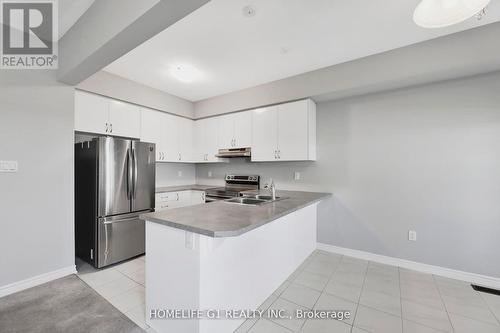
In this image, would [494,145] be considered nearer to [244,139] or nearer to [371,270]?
[371,270]

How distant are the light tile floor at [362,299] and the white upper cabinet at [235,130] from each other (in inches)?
86.5

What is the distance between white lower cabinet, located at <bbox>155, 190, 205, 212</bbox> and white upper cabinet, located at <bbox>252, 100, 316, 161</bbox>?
1371 millimetres

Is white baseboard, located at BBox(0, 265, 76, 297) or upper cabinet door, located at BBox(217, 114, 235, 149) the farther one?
upper cabinet door, located at BBox(217, 114, 235, 149)

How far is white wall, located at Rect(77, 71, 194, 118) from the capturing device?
2949 millimetres

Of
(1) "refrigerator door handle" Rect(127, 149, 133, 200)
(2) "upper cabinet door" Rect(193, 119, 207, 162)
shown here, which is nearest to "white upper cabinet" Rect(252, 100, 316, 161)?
(2) "upper cabinet door" Rect(193, 119, 207, 162)

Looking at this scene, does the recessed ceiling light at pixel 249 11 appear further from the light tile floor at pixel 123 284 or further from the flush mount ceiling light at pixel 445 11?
the light tile floor at pixel 123 284

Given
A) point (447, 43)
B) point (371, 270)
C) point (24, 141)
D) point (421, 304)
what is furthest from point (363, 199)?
point (24, 141)

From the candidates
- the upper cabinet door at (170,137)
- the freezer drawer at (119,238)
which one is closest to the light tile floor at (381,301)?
the freezer drawer at (119,238)

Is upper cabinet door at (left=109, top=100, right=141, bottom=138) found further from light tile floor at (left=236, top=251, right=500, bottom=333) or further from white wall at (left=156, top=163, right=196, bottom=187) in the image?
light tile floor at (left=236, top=251, right=500, bottom=333)

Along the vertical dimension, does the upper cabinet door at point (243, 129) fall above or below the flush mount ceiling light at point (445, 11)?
below

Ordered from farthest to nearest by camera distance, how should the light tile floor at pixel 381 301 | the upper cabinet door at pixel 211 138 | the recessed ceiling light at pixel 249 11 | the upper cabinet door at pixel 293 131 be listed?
the upper cabinet door at pixel 211 138
the upper cabinet door at pixel 293 131
the recessed ceiling light at pixel 249 11
the light tile floor at pixel 381 301

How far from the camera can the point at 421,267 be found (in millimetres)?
2633

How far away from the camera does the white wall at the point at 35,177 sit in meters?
2.15

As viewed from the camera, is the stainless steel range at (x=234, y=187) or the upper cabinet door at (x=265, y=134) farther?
the stainless steel range at (x=234, y=187)
